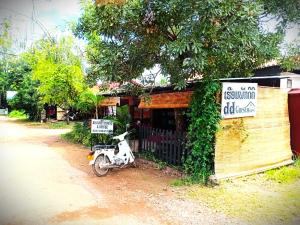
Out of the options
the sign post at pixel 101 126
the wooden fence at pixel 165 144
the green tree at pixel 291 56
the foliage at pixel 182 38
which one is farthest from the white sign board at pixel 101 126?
the green tree at pixel 291 56

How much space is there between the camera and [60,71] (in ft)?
59.7

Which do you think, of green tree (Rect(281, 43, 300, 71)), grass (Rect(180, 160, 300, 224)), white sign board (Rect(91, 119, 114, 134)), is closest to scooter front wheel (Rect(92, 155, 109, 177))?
white sign board (Rect(91, 119, 114, 134))

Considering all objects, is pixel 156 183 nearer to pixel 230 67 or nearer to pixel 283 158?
pixel 230 67

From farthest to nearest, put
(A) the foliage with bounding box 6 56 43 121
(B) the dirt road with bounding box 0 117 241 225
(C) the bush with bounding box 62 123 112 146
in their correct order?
(A) the foliage with bounding box 6 56 43 121
(C) the bush with bounding box 62 123 112 146
(B) the dirt road with bounding box 0 117 241 225

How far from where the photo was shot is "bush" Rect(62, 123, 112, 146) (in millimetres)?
12439

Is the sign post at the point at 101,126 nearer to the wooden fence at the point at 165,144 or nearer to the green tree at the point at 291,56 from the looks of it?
the wooden fence at the point at 165,144

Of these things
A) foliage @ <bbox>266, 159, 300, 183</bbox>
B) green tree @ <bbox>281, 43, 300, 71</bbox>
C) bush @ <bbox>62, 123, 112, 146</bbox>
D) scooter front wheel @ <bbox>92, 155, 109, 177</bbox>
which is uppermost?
green tree @ <bbox>281, 43, 300, 71</bbox>

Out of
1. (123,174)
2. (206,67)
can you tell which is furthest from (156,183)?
(206,67)

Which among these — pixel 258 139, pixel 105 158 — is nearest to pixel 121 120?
A: pixel 105 158

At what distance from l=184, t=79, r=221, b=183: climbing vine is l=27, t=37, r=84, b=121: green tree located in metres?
10.8

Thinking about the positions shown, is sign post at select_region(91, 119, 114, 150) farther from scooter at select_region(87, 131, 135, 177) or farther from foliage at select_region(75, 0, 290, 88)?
foliage at select_region(75, 0, 290, 88)

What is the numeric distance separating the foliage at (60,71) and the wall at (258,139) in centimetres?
1093

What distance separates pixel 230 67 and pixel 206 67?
3.14 ft

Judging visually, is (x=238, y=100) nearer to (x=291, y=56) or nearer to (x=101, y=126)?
(x=291, y=56)
